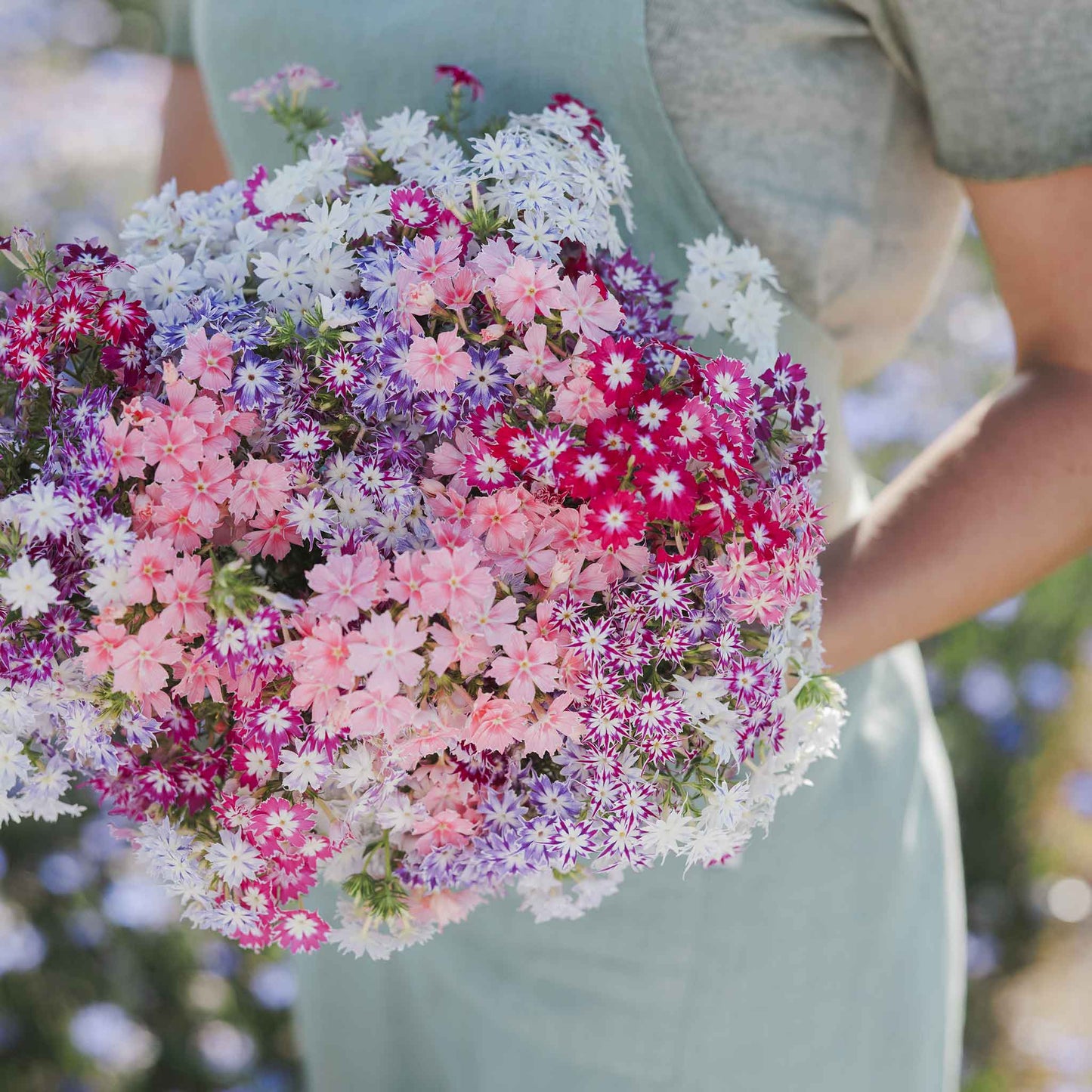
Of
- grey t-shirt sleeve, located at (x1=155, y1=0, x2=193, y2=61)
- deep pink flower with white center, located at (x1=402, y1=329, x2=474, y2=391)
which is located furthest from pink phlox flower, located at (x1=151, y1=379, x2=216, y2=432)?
grey t-shirt sleeve, located at (x1=155, y1=0, x2=193, y2=61)

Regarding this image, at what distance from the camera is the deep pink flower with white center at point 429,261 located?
617 millimetres

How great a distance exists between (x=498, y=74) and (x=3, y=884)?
2.02 meters

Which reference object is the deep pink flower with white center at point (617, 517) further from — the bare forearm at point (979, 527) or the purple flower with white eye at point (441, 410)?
the bare forearm at point (979, 527)

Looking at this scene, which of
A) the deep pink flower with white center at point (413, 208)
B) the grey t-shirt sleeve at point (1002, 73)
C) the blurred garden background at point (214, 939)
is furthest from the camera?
the blurred garden background at point (214, 939)

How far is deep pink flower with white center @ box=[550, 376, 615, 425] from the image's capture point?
586 mm

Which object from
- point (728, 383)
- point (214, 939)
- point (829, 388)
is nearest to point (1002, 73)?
point (829, 388)

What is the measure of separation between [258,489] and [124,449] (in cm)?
7

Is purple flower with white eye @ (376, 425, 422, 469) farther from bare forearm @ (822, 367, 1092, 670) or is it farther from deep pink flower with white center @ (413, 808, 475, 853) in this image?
bare forearm @ (822, 367, 1092, 670)

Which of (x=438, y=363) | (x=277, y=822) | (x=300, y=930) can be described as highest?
(x=438, y=363)

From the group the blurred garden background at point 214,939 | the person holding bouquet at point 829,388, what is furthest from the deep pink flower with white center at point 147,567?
the blurred garden background at point 214,939

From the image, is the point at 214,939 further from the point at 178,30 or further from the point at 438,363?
the point at 438,363

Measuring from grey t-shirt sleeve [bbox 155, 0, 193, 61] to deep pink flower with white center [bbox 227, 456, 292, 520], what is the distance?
1.03 meters

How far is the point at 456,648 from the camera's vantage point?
1.83 ft

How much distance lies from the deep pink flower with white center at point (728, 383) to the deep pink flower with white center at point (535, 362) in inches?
3.3
